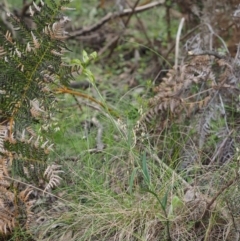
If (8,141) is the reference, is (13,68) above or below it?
above

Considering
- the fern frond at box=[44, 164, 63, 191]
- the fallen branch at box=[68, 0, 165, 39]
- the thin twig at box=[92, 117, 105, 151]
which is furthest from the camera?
the fallen branch at box=[68, 0, 165, 39]

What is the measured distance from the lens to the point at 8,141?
248 centimetres

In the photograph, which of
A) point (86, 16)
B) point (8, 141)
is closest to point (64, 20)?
point (8, 141)

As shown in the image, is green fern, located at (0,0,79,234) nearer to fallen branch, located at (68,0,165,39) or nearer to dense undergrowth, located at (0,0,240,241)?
dense undergrowth, located at (0,0,240,241)

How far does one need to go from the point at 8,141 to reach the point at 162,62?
→ 2113 millimetres

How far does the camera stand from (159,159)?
2750mm

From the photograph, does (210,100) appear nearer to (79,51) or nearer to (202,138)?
(202,138)

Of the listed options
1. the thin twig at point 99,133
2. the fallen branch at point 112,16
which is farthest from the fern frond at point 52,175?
the fallen branch at point 112,16

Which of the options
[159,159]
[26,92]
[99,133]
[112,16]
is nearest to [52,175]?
[26,92]

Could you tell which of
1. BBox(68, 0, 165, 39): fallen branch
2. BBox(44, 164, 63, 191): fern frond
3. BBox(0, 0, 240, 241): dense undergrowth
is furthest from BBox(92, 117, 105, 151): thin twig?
BBox(68, 0, 165, 39): fallen branch

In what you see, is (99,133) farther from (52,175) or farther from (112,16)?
(112,16)

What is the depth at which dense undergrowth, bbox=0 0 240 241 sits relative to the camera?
2.45m

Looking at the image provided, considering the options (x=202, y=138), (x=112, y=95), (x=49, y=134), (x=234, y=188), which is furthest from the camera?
(x=112, y=95)

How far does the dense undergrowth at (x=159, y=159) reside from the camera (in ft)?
8.02
